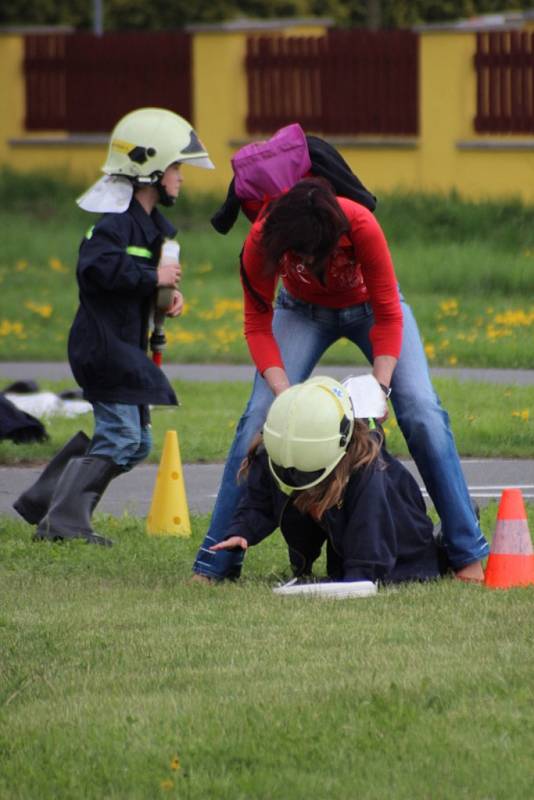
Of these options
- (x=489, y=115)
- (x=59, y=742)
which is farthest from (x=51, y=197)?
(x=59, y=742)

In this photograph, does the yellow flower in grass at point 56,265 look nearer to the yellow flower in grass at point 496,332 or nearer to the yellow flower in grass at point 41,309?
the yellow flower in grass at point 41,309

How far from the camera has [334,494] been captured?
6383mm

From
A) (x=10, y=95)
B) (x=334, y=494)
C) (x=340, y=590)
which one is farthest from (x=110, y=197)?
(x=10, y=95)

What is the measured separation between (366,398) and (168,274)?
1.50 metres

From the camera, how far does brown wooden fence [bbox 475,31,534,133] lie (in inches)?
821

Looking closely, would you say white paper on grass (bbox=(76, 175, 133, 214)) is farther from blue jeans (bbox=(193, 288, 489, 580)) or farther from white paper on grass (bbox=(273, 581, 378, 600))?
white paper on grass (bbox=(273, 581, 378, 600))

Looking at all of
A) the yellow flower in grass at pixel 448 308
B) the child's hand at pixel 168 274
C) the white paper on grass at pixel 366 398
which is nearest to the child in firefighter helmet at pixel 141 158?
the child's hand at pixel 168 274

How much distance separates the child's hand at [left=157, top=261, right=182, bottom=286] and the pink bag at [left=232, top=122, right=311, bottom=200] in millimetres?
1336

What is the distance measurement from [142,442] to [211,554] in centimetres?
126

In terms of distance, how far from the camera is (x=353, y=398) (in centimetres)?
658

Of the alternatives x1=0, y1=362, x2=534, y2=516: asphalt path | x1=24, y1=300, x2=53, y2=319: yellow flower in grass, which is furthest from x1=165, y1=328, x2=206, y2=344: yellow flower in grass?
x1=0, y1=362, x2=534, y2=516: asphalt path

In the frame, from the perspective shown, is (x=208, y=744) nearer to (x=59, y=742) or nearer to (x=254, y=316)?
(x=59, y=742)

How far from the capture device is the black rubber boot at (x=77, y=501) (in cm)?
787

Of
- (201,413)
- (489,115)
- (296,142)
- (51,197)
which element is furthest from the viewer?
(51,197)
